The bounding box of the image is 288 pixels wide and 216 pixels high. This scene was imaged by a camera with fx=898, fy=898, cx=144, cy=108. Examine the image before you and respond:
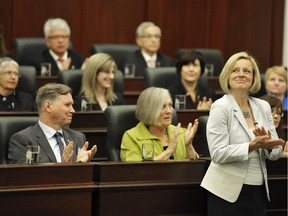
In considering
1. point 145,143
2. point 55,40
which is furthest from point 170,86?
point 145,143

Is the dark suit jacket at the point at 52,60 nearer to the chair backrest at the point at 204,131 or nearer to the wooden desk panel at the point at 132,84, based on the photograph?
the wooden desk panel at the point at 132,84

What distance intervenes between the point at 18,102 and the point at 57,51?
1.33 metres

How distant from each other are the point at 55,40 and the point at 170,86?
1.25m

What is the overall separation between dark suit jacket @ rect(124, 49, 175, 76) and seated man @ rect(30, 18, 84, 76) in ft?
1.49

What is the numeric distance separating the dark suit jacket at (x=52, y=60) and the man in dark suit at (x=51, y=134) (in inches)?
88.7

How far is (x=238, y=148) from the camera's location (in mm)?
4188

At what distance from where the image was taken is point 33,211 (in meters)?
4.16

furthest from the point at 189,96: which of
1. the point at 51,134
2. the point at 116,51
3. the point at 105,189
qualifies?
the point at 105,189

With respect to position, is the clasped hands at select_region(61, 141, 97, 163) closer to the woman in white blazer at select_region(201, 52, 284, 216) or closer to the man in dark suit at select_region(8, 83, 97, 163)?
the man in dark suit at select_region(8, 83, 97, 163)

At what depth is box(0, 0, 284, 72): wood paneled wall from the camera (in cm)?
806

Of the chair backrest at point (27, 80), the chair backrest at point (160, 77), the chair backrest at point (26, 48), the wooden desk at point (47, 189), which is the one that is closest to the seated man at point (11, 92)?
the chair backrest at point (27, 80)

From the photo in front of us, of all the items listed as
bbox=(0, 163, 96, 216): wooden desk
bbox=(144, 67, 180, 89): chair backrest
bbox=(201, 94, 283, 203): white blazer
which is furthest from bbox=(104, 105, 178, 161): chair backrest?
bbox=(144, 67, 180, 89): chair backrest

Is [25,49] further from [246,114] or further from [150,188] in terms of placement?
[246,114]

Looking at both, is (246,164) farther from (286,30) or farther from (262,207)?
(286,30)
